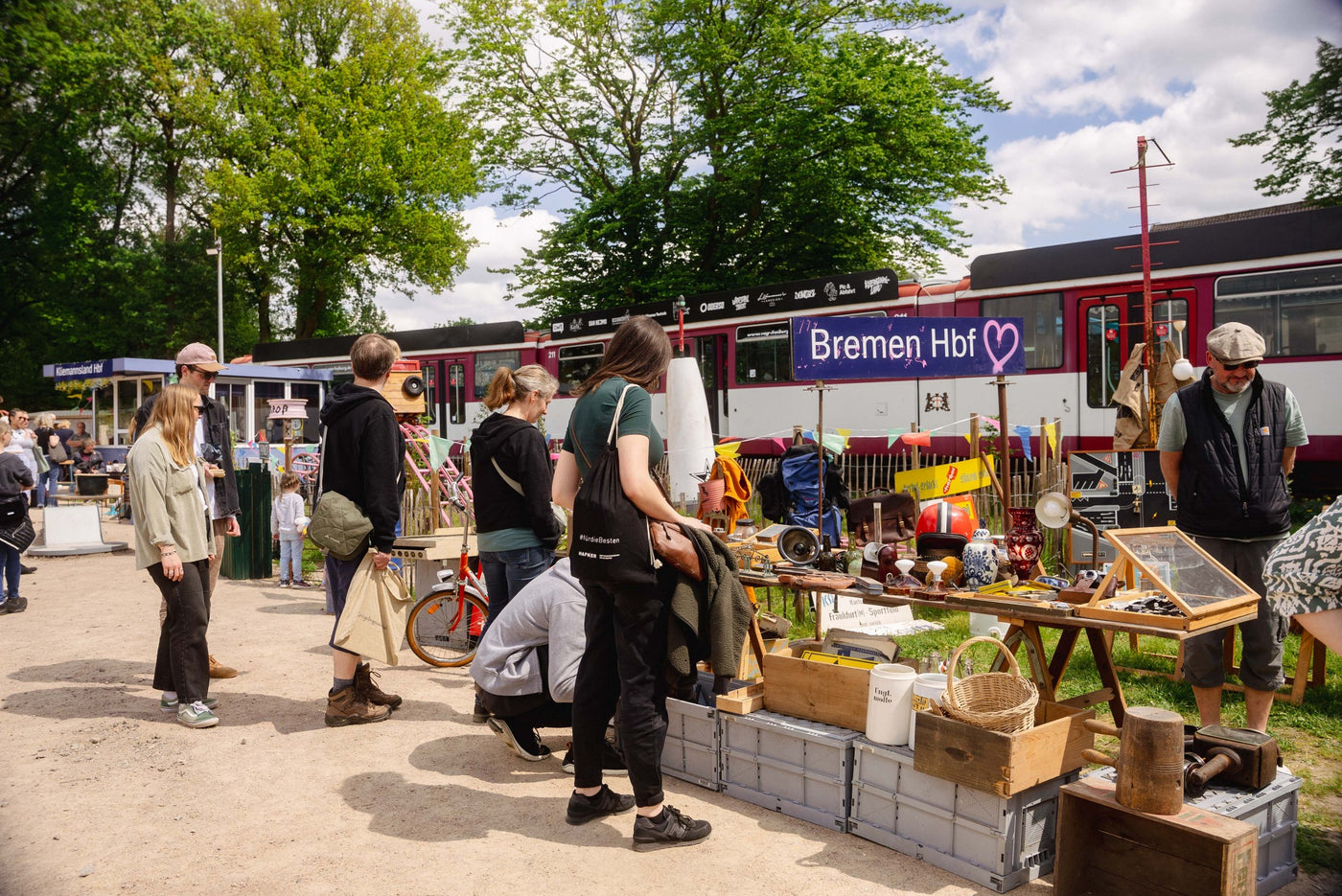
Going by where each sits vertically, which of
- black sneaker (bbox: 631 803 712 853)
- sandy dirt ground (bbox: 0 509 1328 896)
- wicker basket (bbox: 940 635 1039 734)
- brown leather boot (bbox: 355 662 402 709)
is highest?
wicker basket (bbox: 940 635 1039 734)

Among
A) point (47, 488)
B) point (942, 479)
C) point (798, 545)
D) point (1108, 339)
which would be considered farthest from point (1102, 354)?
point (47, 488)

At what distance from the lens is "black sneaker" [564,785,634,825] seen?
376 centimetres

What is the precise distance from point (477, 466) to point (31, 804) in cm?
248

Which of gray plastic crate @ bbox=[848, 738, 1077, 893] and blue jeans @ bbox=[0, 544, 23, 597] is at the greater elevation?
blue jeans @ bbox=[0, 544, 23, 597]

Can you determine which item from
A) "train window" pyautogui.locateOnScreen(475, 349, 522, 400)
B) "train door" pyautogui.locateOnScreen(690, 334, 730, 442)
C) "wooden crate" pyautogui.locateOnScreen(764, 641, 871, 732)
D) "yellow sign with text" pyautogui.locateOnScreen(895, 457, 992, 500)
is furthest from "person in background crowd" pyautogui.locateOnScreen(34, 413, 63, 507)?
"wooden crate" pyautogui.locateOnScreen(764, 641, 871, 732)

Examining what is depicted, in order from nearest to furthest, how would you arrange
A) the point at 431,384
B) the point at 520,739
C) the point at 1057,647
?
the point at 1057,647, the point at 520,739, the point at 431,384

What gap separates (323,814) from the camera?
3.98 m

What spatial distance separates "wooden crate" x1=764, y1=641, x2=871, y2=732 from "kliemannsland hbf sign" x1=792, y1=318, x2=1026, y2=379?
7.04 ft

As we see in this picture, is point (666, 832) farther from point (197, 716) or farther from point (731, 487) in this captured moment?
point (197, 716)

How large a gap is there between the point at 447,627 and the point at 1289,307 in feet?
34.3

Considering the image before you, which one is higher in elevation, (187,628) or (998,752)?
(187,628)

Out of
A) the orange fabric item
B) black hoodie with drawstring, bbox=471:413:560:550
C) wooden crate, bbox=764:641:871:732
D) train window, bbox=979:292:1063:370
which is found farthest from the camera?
train window, bbox=979:292:1063:370

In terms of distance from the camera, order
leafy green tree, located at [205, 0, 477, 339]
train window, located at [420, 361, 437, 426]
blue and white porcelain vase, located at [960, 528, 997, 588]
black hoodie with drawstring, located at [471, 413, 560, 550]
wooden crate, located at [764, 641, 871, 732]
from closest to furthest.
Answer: wooden crate, located at [764, 641, 871, 732] → blue and white porcelain vase, located at [960, 528, 997, 588] → black hoodie with drawstring, located at [471, 413, 560, 550] → train window, located at [420, 361, 437, 426] → leafy green tree, located at [205, 0, 477, 339]

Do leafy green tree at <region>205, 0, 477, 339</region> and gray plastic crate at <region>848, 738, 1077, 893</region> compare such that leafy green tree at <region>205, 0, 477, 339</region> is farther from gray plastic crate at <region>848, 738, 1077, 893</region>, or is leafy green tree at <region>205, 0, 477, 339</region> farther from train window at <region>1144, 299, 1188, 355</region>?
→ gray plastic crate at <region>848, 738, 1077, 893</region>
